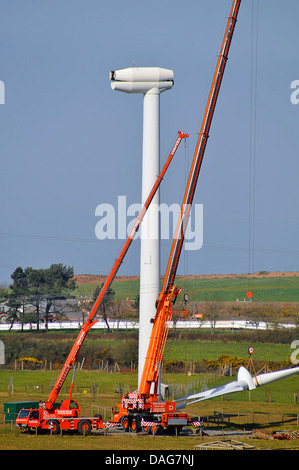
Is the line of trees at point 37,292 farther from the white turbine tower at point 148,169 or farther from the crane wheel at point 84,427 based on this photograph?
the crane wheel at point 84,427

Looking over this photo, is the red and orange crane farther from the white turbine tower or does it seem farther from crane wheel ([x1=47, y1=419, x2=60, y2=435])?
the white turbine tower

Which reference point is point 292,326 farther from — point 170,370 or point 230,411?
point 230,411

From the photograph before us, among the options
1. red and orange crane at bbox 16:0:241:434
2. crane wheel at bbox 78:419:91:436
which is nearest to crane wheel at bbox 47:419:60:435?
red and orange crane at bbox 16:0:241:434

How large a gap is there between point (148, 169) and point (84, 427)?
21446mm

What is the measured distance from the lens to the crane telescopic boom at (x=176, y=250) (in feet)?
194

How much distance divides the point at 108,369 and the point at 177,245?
168ft

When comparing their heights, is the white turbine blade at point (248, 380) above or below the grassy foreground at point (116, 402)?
above

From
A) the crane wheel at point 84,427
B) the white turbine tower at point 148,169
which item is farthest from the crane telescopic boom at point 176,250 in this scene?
the crane wheel at point 84,427

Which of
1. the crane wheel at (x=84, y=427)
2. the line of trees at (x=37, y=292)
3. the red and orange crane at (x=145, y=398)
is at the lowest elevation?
the crane wheel at (x=84, y=427)

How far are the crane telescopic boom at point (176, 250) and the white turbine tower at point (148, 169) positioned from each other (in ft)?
10.2

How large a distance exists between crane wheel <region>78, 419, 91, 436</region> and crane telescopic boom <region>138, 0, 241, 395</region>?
463 cm

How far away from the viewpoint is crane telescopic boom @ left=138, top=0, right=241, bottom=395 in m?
59.1

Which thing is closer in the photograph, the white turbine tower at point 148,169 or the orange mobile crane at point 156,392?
Result: the orange mobile crane at point 156,392

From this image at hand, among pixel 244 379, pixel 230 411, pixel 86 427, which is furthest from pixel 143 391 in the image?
pixel 230 411
